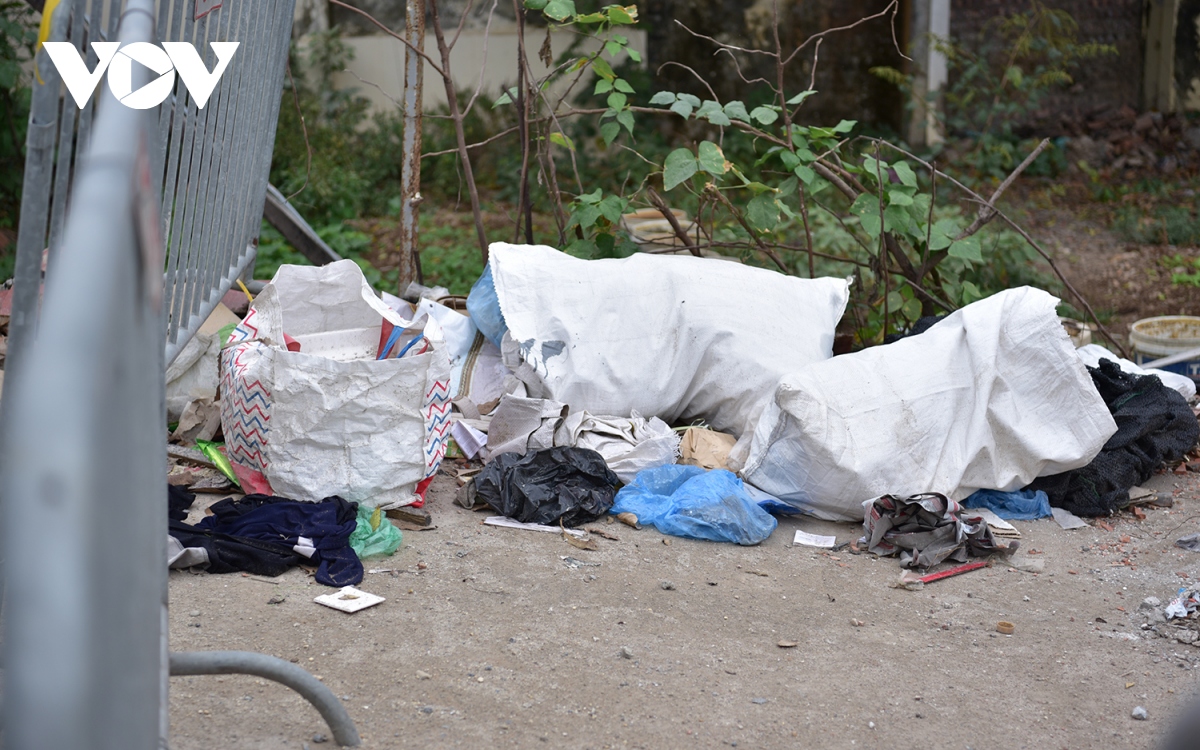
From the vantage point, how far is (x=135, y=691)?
69 cm

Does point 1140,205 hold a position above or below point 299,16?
below

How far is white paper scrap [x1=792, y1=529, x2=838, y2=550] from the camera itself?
279cm

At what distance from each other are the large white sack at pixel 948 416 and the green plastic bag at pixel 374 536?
3.61ft

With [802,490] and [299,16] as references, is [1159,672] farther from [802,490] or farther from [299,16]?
[299,16]

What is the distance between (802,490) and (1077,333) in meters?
2.21

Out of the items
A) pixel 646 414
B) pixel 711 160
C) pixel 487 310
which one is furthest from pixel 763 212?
pixel 487 310

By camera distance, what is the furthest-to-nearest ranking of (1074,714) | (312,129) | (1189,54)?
(1189,54), (312,129), (1074,714)

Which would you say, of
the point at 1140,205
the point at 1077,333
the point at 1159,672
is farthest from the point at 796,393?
the point at 1140,205

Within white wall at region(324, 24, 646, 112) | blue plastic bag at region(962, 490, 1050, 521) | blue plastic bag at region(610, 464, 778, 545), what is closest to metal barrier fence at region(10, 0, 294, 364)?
blue plastic bag at region(610, 464, 778, 545)

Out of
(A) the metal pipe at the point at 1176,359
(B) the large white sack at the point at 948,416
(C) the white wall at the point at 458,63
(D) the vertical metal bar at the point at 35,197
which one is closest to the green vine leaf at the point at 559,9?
(B) the large white sack at the point at 948,416

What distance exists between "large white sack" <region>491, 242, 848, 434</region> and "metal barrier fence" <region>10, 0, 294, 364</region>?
1.05 metres

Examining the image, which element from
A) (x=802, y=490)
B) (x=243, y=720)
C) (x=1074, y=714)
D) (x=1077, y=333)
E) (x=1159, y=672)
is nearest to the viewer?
(x=243, y=720)

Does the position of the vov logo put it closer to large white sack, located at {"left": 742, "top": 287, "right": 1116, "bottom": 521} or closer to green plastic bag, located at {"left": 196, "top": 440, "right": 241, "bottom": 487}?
green plastic bag, located at {"left": 196, "top": 440, "right": 241, "bottom": 487}

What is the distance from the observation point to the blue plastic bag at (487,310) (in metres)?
3.56
